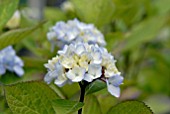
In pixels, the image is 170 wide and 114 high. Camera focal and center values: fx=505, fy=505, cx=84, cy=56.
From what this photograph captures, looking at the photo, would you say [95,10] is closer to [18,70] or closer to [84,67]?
[18,70]

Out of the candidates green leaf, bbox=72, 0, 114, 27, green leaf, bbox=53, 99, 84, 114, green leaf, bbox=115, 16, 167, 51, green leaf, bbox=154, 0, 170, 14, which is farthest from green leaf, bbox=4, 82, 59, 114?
green leaf, bbox=154, 0, 170, 14

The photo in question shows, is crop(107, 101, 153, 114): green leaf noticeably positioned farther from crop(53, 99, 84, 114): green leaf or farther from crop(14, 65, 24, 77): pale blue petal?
crop(14, 65, 24, 77): pale blue petal

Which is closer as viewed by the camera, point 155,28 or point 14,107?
point 14,107

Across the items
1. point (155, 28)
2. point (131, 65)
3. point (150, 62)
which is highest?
point (155, 28)

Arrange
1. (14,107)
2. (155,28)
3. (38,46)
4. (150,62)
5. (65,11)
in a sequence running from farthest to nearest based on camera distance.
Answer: (150,62) → (65,11) → (155,28) → (38,46) → (14,107)

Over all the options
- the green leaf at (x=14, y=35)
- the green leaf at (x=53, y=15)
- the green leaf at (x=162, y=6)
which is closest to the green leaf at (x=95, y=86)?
the green leaf at (x=14, y=35)

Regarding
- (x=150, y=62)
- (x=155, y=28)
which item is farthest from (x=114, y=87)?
(x=150, y=62)

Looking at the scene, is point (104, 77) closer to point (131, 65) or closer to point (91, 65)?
point (91, 65)
